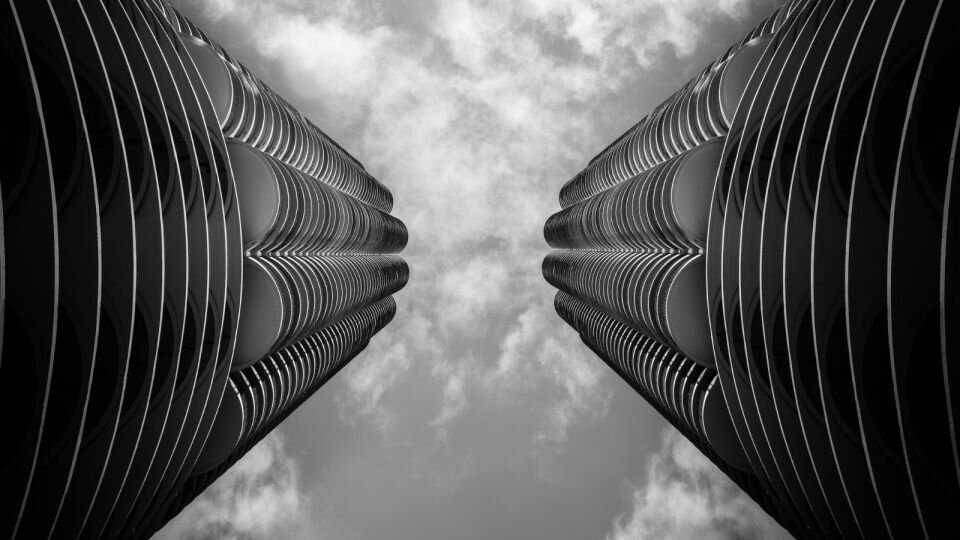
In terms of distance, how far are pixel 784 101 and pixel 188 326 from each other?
86.9 ft

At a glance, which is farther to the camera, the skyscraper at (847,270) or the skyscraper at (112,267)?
the skyscraper at (847,270)

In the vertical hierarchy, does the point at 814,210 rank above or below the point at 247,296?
below

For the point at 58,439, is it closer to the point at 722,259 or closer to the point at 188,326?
the point at 188,326

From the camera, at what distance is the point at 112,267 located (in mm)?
13234

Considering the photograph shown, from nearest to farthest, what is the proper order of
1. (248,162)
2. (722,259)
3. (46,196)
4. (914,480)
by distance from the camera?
1. (46,196)
2. (914,480)
3. (722,259)
4. (248,162)

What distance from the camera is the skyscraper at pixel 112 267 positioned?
400 inches

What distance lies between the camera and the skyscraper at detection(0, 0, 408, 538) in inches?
400

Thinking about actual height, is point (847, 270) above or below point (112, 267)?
below

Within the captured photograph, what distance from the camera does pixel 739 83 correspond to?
32312mm

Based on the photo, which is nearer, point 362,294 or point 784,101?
point 784,101

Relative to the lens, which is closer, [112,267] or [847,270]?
[847,270]

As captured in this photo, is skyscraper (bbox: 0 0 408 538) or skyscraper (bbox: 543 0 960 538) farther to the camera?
skyscraper (bbox: 543 0 960 538)

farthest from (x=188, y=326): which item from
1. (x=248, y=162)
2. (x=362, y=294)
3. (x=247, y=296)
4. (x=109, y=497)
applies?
(x=362, y=294)

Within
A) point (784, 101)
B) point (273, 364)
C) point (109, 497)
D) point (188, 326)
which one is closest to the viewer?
point (109, 497)
